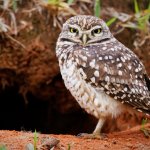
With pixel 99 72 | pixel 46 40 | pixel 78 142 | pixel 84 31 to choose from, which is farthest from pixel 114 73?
pixel 46 40

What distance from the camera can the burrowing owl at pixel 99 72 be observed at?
4188 millimetres

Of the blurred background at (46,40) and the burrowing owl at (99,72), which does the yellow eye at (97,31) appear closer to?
the burrowing owl at (99,72)

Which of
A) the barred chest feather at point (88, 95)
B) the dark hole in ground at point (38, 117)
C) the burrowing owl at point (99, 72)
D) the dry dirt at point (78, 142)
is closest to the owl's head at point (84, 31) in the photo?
the burrowing owl at point (99, 72)

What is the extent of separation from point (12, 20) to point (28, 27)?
191mm

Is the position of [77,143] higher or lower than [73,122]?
higher

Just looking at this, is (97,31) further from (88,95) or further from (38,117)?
(38,117)

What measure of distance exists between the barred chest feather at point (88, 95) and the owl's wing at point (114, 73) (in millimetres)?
42

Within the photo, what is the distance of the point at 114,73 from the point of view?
13.9 feet

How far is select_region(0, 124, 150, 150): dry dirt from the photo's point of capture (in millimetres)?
3623

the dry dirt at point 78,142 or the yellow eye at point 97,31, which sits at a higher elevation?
the yellow eye at point 97,31

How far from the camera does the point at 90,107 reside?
4254 millimetres

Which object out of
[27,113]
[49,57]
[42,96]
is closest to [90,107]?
[49,57]

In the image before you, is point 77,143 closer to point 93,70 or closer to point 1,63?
point 93,70

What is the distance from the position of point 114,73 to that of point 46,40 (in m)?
1.63
